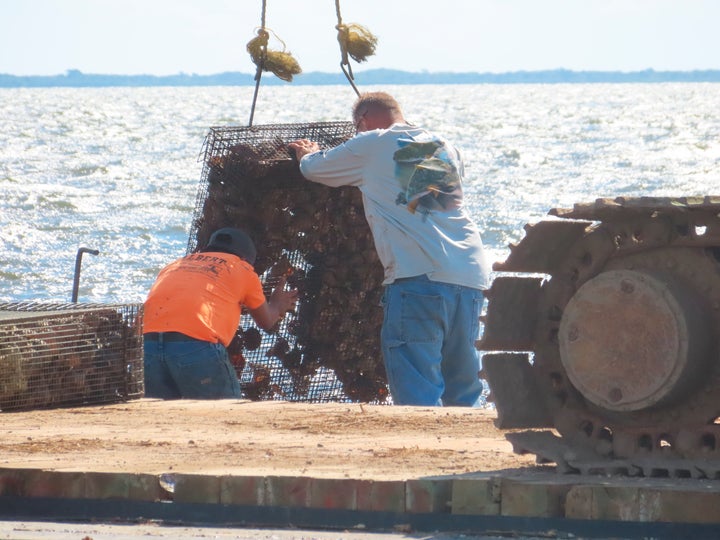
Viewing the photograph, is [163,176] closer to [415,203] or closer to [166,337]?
[166,337]

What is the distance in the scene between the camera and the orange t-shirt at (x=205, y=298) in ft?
27.0

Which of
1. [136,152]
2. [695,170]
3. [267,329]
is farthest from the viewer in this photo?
[136,152]

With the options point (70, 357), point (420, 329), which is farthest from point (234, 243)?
point (420, 329)

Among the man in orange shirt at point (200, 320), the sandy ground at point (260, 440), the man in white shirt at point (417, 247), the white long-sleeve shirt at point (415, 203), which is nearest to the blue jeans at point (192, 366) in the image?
the man in orange shirt at point (200, 320)

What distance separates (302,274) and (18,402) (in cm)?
223

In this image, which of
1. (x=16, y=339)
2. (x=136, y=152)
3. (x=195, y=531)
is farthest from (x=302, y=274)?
(x=136, y=152)

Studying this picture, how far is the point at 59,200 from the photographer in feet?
109

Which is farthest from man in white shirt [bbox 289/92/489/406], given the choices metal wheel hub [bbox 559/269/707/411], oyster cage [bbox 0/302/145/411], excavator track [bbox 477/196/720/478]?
metal wheel hub [bbox 559/269/707/411]

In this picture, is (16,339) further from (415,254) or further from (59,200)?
(59,200)

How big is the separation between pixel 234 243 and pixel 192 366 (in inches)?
32.1

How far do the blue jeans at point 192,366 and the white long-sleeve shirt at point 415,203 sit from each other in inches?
43.4

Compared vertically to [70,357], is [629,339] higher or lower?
higher

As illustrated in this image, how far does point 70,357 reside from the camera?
780 centimetres

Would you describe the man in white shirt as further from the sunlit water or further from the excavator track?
the sunlit water
